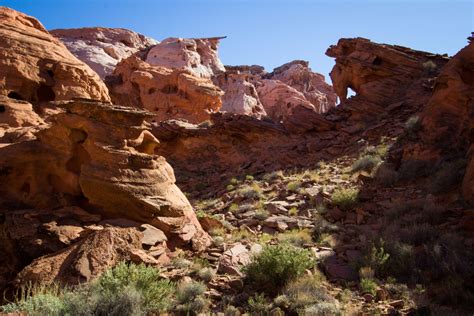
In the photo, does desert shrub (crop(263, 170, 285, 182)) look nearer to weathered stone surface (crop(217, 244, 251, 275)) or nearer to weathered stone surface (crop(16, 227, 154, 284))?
weathered stone surface (crop(217, 244, 251, 275))

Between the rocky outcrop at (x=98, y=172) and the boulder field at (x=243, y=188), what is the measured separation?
0.09 ft

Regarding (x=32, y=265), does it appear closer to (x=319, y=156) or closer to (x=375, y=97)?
(x=319, y=156)

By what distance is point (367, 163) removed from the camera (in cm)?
1226

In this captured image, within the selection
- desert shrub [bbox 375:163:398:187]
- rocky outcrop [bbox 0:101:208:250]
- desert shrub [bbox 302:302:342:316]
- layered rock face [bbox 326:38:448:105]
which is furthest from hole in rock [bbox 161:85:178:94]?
desert shrub [bbox 302:302:342:316]

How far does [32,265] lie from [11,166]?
2.72m

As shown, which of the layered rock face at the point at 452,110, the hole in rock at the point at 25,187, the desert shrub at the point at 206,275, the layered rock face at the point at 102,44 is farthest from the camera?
the layered rock face at the point at 102,44

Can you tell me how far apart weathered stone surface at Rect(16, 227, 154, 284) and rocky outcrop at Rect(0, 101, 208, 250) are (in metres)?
0.94

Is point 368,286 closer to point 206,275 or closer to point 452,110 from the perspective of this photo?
point 206,275

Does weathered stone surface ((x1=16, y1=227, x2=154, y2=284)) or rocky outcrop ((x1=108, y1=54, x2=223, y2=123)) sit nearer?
weathered stone surface ((x1=16, y1=227, x2=154, y2=284))

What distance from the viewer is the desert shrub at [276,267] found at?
512cm

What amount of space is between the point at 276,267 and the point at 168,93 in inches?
810

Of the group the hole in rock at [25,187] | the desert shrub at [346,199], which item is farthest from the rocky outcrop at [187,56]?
the hole in rock at [25,187]

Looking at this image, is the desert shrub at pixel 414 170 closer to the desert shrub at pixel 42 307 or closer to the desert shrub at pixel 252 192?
the desert shrub at pixel 252 192

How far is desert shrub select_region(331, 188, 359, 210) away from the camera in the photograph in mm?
9133
